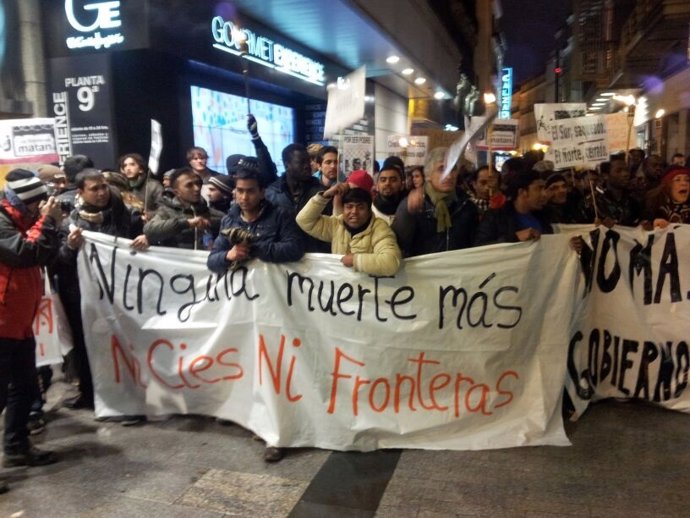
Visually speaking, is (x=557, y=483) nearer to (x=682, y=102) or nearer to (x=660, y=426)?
(x=660, y=426)

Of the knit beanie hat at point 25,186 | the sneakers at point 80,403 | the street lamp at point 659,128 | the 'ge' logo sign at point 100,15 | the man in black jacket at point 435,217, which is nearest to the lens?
the knit beanie hat at point 25,186

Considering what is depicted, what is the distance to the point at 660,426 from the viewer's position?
416 centimetres

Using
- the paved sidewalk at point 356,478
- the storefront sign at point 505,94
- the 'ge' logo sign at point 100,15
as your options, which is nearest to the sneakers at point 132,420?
the paved sidewalk at point 356,478

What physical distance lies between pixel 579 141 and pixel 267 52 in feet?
25.3

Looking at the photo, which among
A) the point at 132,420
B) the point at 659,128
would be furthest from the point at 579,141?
the point at 659,128

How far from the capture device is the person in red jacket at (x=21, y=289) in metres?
3.67

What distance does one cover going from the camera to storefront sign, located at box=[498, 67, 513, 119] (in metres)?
59.8

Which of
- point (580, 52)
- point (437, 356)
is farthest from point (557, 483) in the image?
point (580, 52)

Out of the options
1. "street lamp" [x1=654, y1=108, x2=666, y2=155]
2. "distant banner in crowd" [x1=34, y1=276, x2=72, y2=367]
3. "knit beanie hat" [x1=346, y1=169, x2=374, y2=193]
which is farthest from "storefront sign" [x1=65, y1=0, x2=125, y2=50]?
"street lamp" [x1=654, y1=108, x2=666, y2=155]

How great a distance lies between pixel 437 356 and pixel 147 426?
217cm

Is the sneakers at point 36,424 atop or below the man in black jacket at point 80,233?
below

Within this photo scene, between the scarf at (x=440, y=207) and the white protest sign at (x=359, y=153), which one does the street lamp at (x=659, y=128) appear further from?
the scarf at (x=440, y=207)

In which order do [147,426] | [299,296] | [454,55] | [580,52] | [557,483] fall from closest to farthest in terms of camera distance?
[557,483] < [299,296] < [147,426] < [580,52] < [454,55]

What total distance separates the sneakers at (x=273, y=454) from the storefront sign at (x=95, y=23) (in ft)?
20.4
